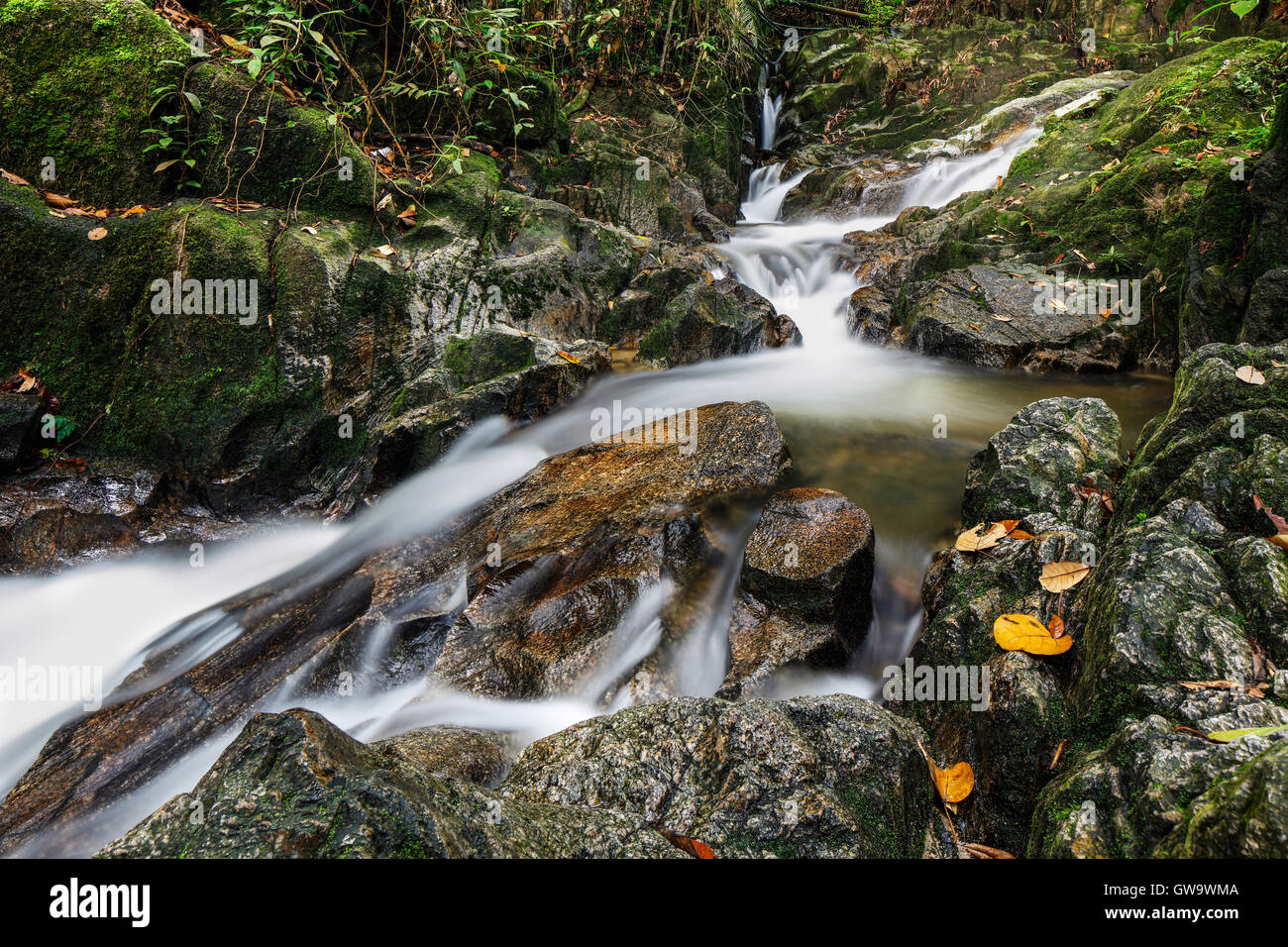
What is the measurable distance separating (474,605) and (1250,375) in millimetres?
4228

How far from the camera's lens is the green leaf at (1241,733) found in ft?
5.34

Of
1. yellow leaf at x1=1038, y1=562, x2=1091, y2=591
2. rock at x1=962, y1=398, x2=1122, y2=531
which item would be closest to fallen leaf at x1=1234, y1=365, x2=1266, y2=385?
rock at x1=962, y1=398, x2=1122, y2=531

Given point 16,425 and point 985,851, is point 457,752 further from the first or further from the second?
point 16,425

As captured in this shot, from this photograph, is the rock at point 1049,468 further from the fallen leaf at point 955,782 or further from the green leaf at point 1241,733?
the green leaf at point 1241,733

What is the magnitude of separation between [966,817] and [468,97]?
8.69 meters

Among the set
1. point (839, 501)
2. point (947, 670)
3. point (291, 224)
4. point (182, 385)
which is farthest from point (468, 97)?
point (947, 670)

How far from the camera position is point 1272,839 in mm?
1205

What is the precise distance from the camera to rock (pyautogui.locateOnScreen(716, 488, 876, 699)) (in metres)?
3.55

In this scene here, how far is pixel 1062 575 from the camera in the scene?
9.66 feet

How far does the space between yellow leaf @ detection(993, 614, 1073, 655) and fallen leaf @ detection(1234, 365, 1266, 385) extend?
1.58 meters
